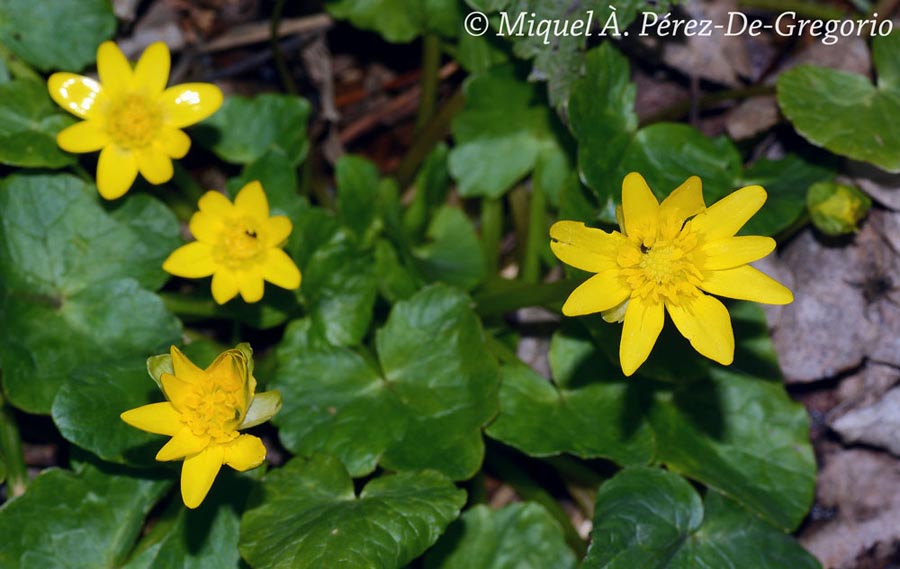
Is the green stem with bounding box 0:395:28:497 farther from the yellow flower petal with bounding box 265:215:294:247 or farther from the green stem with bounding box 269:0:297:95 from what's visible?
the green stem with bounding box 269:0:297:95

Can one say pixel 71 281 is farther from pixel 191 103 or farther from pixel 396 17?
pixel 396 17

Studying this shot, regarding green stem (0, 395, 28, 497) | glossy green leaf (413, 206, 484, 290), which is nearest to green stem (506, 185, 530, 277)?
glossy green leaf (413, 206, 484, 290)

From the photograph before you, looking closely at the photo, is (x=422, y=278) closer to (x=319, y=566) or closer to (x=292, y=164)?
(x=292, y=164)

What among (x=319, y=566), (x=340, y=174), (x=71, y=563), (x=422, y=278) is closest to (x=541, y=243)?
(x=422, y=278)

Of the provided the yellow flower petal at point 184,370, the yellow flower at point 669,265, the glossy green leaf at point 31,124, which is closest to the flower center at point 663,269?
the yellow flower at point 669,265

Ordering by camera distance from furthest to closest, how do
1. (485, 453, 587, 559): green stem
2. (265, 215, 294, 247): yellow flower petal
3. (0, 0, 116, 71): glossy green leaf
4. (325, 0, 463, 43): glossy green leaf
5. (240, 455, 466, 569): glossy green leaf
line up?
(325, 0, 463, 43): glossy green leaf < (0, 0, 116, 71): glossy green leaf < (485, 453, 587, 559): green stem < (265, 215, 294, 247): yellow flower petal < (240, 455, 466, 569): glossy green leaf

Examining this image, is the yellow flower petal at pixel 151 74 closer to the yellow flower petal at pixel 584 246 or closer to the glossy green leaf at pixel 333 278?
the glossy green leaf at pixel 333 278
